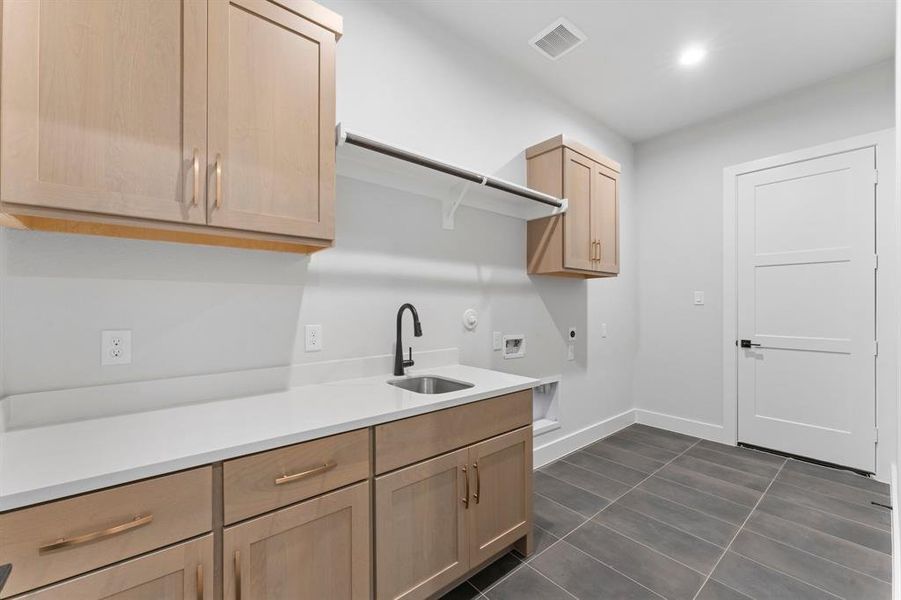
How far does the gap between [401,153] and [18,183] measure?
1.25 meters

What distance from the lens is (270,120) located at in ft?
4.53

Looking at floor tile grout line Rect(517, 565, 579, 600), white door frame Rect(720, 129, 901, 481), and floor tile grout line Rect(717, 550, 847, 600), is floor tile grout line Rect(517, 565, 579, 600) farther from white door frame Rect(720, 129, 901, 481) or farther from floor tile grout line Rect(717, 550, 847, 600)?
white door frame Rect(720, 129, 901, 481)

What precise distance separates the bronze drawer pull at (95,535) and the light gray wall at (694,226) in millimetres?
4081

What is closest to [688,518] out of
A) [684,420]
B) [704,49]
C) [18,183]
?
[684,420]

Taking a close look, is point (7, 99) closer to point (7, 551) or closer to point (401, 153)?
point (7, 551)

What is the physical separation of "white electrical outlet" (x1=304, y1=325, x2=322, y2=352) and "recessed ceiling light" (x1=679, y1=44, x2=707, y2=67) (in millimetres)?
2995

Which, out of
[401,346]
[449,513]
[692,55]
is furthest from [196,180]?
[692,55]

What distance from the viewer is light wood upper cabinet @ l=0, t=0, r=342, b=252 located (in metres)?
1.01

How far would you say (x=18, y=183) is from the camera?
0.99 meters

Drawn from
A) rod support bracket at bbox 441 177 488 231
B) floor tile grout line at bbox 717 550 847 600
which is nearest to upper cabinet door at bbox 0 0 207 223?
rod support bracket at bbox 441 177 488 231

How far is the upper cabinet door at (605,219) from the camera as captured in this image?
2.94 m

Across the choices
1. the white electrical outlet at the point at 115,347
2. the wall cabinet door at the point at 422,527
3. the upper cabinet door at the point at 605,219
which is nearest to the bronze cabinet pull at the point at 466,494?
the wall cabinet door at the point at 422,527

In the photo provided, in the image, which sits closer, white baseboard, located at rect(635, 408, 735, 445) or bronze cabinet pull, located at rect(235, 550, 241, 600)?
bronze cabinet pull, located at rect(235, 550, 241, 600)

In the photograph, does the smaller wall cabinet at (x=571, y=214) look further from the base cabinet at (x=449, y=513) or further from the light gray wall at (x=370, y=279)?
the base cabinet at (x=449, y=513)
